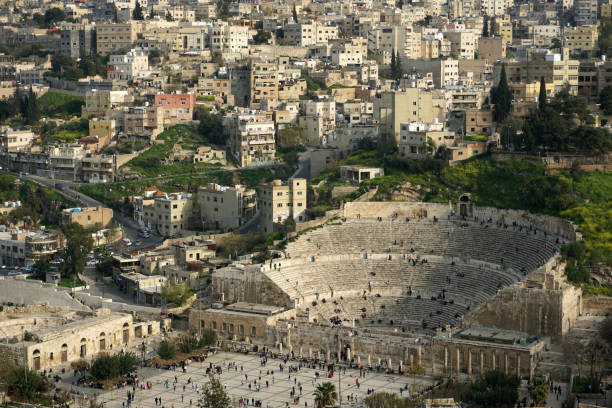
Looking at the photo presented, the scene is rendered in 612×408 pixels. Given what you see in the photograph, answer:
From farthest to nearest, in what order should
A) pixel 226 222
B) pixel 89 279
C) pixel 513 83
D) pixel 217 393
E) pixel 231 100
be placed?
pixel 231 100 < pixel 513 83 < pixel 226 222 < pixel 89 279 < pixel 217 393

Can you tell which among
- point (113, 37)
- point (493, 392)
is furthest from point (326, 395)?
point (113, 37)

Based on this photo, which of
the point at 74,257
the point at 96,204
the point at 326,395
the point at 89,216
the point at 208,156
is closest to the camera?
the point at 326,395

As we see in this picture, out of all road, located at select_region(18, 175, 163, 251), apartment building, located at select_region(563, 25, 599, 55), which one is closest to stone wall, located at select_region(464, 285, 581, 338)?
road, located at select_region(18, 175, 163, 251)

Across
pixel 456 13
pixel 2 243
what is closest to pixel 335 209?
pixel 2 243

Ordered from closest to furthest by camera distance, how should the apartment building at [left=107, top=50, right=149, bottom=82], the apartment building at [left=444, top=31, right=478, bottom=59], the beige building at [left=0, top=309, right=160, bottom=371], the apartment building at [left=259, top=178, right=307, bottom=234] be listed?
the beige building at [left=0, top=309, right=160, bottom=371] < the apartment building at [left=259, top=178, right=307, bottom=234] < the apartment building at [left=107, top=50, right=149, bottom=82] < the apartment building at [left=444, top=31, right=478, bottom=59]

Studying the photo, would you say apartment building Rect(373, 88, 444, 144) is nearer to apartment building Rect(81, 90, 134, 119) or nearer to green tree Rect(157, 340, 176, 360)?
apartment building Rect(81, 90, 134, 119)

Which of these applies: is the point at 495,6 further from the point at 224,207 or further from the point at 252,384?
the point at 252,384

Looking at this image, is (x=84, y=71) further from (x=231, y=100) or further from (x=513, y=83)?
(x=513, y=83)
